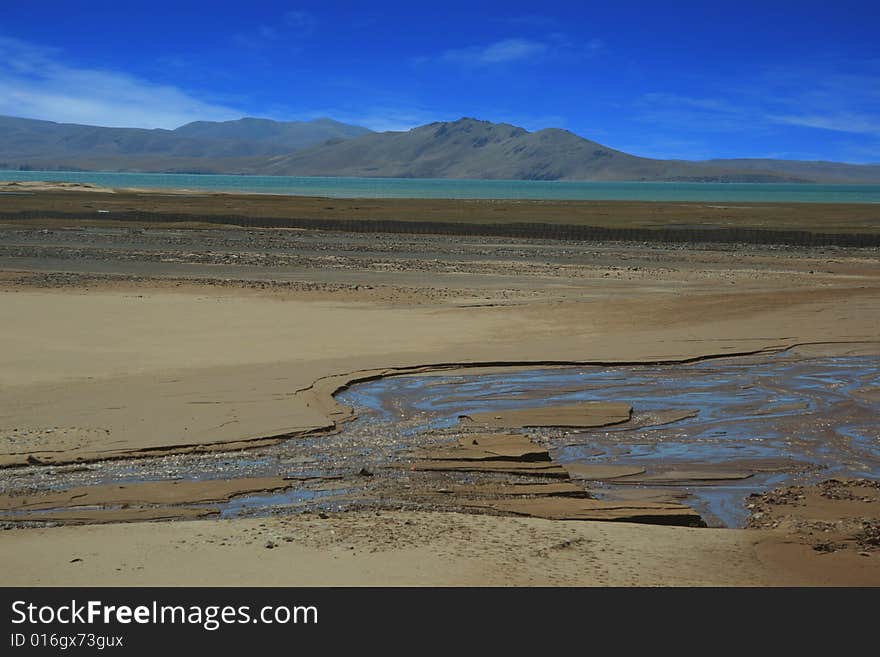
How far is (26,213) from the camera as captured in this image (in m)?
53.3

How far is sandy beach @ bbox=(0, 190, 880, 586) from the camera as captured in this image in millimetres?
6953

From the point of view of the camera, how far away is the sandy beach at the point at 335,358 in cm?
695

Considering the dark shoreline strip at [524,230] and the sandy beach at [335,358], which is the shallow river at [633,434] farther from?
the dark shoreline strip at [524,230]

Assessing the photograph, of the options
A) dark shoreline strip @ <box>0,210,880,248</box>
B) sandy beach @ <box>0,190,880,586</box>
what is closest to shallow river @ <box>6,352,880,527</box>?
sandy beach @ <box>0,190,880,586</box>

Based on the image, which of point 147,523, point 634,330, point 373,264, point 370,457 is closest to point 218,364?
point 370,457

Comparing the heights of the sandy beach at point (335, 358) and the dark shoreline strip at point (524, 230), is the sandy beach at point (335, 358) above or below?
below

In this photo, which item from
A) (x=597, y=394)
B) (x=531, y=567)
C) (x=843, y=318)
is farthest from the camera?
(x=843, y=318)

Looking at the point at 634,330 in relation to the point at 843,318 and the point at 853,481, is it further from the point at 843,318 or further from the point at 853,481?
the point at 853,481

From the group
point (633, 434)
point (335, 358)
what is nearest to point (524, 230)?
point (335, 358)

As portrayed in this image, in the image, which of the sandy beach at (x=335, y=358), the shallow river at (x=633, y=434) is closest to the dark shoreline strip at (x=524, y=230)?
the sandy beach at (x=335, y=358)

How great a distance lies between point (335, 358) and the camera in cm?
1527

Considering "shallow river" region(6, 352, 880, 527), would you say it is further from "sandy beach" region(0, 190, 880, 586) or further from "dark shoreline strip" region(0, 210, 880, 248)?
"dark shoreline strip" region(0, 210, 880, 248)

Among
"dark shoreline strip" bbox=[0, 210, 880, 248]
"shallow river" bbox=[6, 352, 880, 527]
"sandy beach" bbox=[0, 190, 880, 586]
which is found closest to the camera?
"sandy beach" bbox=[0, 190, 880, 586]

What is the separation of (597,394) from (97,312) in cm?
1085
